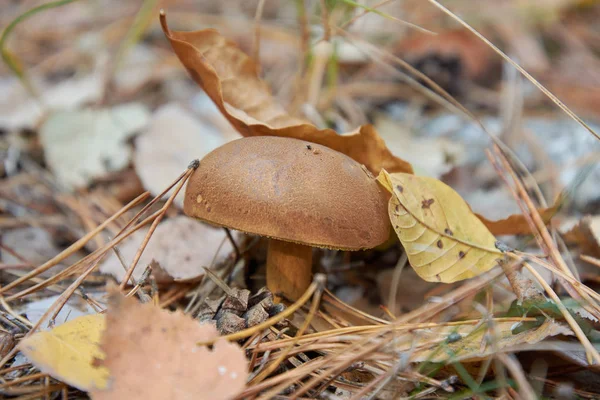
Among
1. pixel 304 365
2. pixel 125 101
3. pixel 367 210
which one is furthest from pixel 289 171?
pixel 125 101

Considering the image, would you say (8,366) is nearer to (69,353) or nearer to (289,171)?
(69,353)

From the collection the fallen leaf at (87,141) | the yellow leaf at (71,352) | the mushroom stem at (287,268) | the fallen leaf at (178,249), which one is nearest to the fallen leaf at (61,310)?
the fallen leaf at (178,249)

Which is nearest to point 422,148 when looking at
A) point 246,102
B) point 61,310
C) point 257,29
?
point 257,29

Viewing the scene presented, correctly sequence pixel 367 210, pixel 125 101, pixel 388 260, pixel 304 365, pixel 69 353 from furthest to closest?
pixel 125 101
pixel 388 260
pixel 367 210
pixel 304 365
pixel 69 353

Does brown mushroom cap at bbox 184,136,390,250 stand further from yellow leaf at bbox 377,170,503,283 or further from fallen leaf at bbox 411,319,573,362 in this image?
fallen leaf at bbox 411,319,573,362

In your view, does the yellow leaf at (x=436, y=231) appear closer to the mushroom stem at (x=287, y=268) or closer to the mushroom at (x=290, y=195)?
the mushroom at (x=290, y=195)

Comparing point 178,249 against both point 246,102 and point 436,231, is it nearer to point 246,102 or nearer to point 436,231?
point 246,102

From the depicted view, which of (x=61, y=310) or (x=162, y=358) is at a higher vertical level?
(x=162, y=358)
